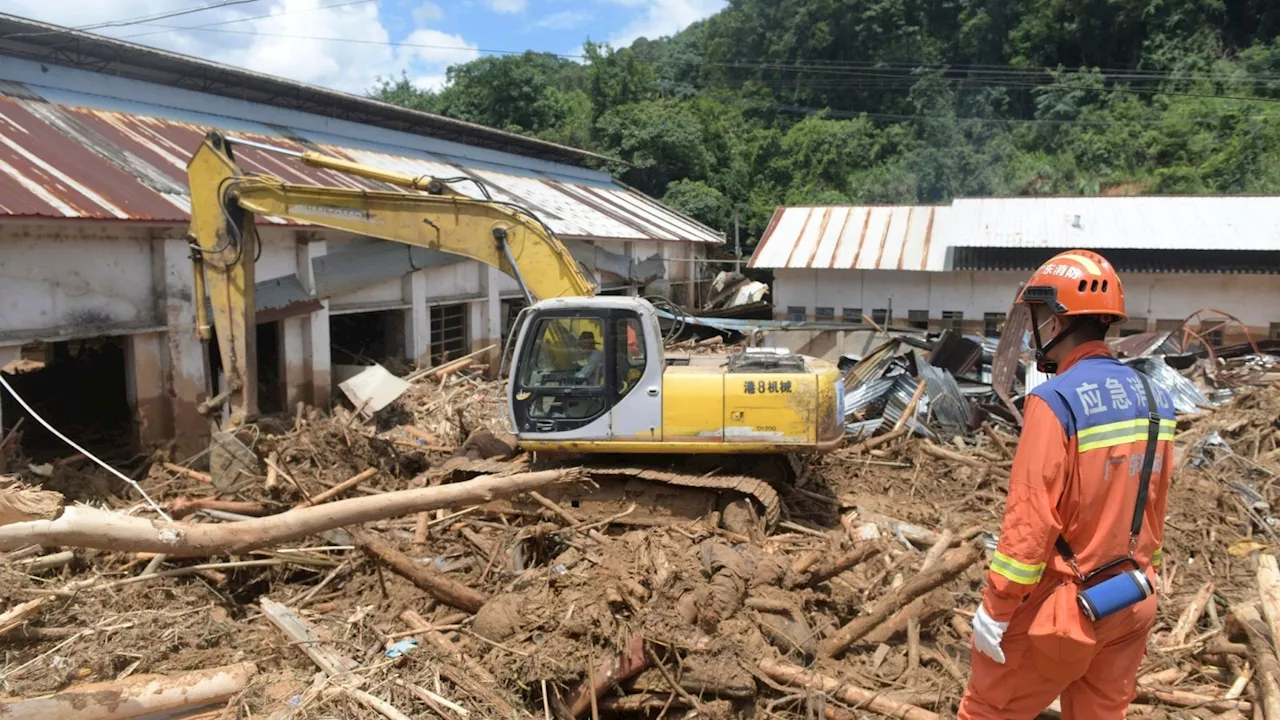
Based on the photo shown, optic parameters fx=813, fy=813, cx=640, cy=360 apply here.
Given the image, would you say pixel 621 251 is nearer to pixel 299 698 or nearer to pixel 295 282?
pixel 295 282

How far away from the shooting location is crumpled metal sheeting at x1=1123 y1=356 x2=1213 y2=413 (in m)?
11.6

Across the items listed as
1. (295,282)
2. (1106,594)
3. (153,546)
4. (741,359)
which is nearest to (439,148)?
(295,282)

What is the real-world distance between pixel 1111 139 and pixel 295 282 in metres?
30.8

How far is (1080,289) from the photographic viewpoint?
10.7ft

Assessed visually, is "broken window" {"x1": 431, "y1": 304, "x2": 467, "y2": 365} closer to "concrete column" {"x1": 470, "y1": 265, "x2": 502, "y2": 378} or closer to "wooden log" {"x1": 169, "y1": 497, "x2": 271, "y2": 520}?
"concrete column" {"x1": 470, "y1": 265, "x2": 502, "y2": 378}

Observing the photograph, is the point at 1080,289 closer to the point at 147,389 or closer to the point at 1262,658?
the point at 1262,658

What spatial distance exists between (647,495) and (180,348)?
19.8 feet

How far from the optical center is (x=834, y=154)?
124 ft

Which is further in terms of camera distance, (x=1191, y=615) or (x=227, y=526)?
(x=1191, y=615)

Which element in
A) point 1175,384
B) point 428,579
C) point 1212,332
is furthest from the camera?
point 1212,332

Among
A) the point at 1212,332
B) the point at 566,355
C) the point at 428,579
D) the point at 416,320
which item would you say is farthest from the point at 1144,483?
the point at 1212,332

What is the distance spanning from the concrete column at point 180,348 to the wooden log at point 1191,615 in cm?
986

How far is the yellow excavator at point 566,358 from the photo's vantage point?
7035 mm

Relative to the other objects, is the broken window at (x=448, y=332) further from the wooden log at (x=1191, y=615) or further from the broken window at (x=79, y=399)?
the wooden log at (x=1191, y=615)
